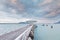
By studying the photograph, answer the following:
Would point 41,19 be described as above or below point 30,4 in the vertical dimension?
below

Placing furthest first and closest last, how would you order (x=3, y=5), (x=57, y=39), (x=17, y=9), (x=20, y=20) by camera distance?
(x=57, y=39)
(x=20, y=20)
(x=17, y=9)
(x=3, y=5)

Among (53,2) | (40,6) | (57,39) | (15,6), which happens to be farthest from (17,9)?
(57,39)

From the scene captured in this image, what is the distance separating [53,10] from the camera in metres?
3.26

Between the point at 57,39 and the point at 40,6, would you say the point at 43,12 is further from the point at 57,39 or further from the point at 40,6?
the point at 57,39

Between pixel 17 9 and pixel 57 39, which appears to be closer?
pixel 17 9

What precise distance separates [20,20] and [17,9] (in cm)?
33

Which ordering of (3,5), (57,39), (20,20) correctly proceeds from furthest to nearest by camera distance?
(57,39), (20,20), (3,5)

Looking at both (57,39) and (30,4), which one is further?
(57,39)

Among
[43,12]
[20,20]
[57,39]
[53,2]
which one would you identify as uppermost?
[53,2]

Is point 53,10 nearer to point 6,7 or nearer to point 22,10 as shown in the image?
point 22,10

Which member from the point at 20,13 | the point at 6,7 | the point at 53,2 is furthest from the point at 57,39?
the point at 6,7

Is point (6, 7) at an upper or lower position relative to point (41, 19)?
upper

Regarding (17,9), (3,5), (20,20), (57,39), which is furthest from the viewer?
(57,39)

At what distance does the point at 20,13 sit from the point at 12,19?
0.80 ft
